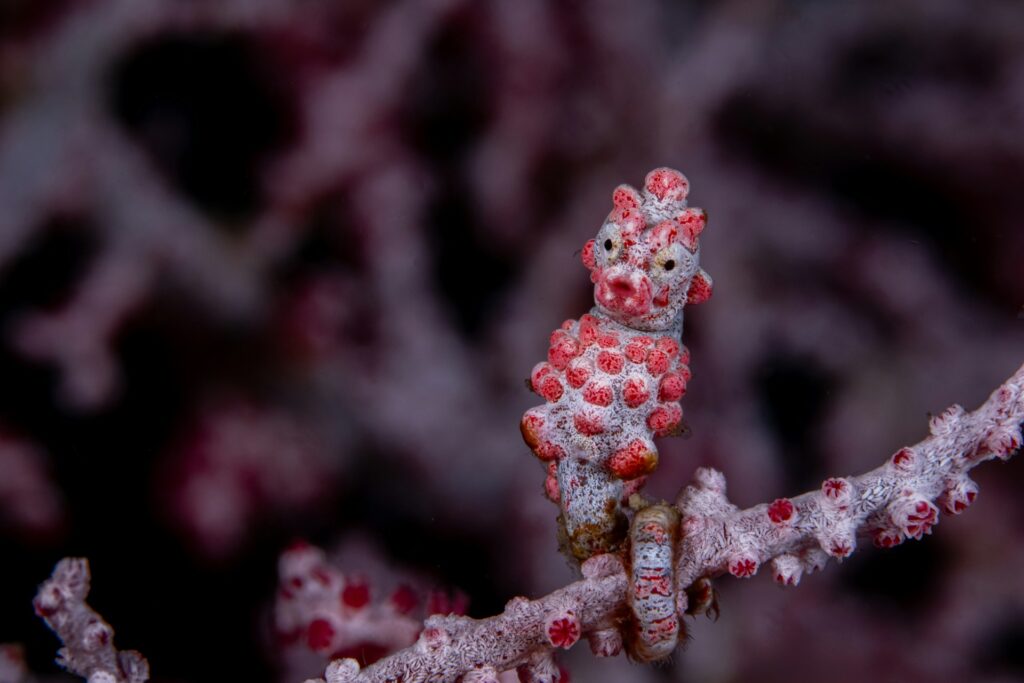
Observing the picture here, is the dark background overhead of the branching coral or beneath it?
overhead

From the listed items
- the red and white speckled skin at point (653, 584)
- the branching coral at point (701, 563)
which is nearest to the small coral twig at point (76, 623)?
the branching coral at point (701, 563)

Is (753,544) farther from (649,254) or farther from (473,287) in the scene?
(473,287)

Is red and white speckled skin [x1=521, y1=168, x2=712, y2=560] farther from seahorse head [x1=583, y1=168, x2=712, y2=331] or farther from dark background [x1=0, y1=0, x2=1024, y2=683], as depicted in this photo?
dark background [x1=0, y1=0, x2=1024, y2=683]

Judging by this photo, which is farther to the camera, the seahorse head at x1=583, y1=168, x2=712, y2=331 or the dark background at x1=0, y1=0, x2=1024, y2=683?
the dark background at x1=0, y1=0, x2=1024, y2=683

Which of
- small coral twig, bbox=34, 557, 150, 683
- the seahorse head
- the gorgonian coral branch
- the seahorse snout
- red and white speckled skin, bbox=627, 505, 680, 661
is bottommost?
small coral twig, bbox=34, 557, 150, 683

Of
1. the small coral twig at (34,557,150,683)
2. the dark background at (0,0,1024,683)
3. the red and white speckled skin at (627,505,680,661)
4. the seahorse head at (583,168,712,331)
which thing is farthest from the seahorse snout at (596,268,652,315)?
the small coral twig at (34,557,150,683)

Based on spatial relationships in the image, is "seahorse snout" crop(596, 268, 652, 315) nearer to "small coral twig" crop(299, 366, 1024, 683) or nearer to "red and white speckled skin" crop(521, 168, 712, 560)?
"red and white speckled skin" crop(521, 168, 712, 560)

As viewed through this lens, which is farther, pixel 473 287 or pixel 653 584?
pixel 473 287

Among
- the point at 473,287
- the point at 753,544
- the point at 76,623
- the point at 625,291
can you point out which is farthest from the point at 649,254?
the point at 76,623
